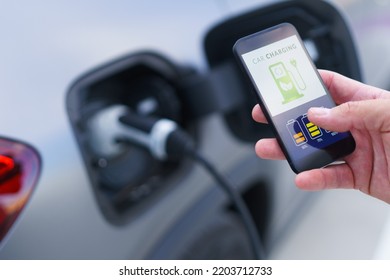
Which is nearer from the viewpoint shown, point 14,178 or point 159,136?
point 14,178

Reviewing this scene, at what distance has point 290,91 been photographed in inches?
24.1

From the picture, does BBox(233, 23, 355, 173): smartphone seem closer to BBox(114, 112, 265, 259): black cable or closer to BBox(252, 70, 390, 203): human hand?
BBox(252, 70, 390, 203): human hand

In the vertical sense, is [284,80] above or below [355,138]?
above

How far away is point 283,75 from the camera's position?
2.00 feet

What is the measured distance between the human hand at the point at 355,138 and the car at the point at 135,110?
0.29ft

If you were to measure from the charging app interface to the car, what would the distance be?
0.11 metres

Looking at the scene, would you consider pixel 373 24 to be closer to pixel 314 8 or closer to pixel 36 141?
pixel 314 8

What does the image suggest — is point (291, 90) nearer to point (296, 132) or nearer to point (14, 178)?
point (296, 132)

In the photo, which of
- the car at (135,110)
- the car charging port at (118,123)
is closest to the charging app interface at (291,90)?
the car at (135,110)

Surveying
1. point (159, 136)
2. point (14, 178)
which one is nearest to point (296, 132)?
point (159, 136)

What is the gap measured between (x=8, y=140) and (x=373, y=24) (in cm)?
120

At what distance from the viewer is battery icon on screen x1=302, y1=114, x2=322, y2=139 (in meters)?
0.62

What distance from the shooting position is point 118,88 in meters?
0.80

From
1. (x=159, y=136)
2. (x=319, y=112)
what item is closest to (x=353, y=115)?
(x=319, y=112)
